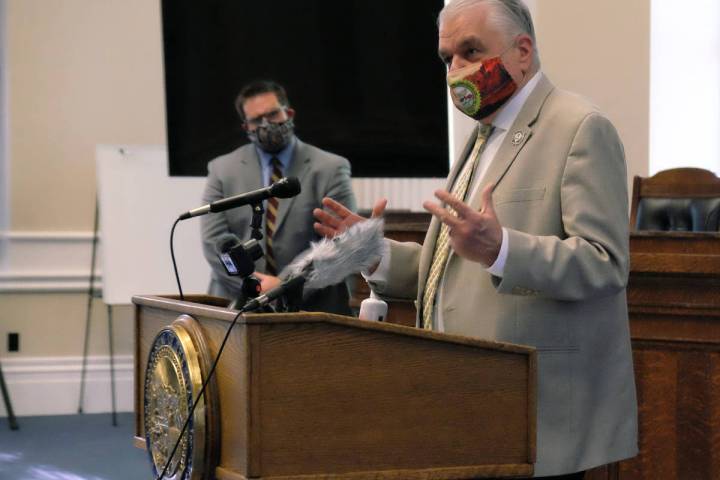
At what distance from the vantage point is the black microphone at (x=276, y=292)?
1.68 metres

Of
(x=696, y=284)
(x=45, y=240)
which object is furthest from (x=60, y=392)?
(x=696, y=284)

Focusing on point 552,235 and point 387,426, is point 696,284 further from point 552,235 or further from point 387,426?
point 387,426

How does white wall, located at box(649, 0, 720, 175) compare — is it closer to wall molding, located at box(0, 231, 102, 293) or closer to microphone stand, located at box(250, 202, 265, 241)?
wall molding, located at box(0, 231, 102, 293)

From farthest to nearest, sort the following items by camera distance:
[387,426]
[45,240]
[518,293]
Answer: [45,240], [518,293], [387,426]

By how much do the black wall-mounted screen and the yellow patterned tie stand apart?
3.63 metres

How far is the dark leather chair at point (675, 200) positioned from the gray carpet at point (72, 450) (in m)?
2.58

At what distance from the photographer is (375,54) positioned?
20.0 ft

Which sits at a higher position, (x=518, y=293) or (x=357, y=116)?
(x=357, y=116)

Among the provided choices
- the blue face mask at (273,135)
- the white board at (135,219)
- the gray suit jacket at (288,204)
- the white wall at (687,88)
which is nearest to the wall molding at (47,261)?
the white board at (135,219)

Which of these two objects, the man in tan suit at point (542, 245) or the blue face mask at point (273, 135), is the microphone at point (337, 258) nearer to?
the man in tan suit at point (542, 245)

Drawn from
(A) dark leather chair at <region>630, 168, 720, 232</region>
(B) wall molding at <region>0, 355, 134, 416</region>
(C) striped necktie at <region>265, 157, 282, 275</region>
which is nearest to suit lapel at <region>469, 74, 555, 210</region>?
(C) striped necktie at <region>265, 157, 282, 275</region>

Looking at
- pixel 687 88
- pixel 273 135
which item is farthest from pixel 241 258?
pixel 687 88

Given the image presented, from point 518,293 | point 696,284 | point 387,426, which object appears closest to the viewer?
point 387,426

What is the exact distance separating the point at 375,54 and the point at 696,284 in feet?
10.9
